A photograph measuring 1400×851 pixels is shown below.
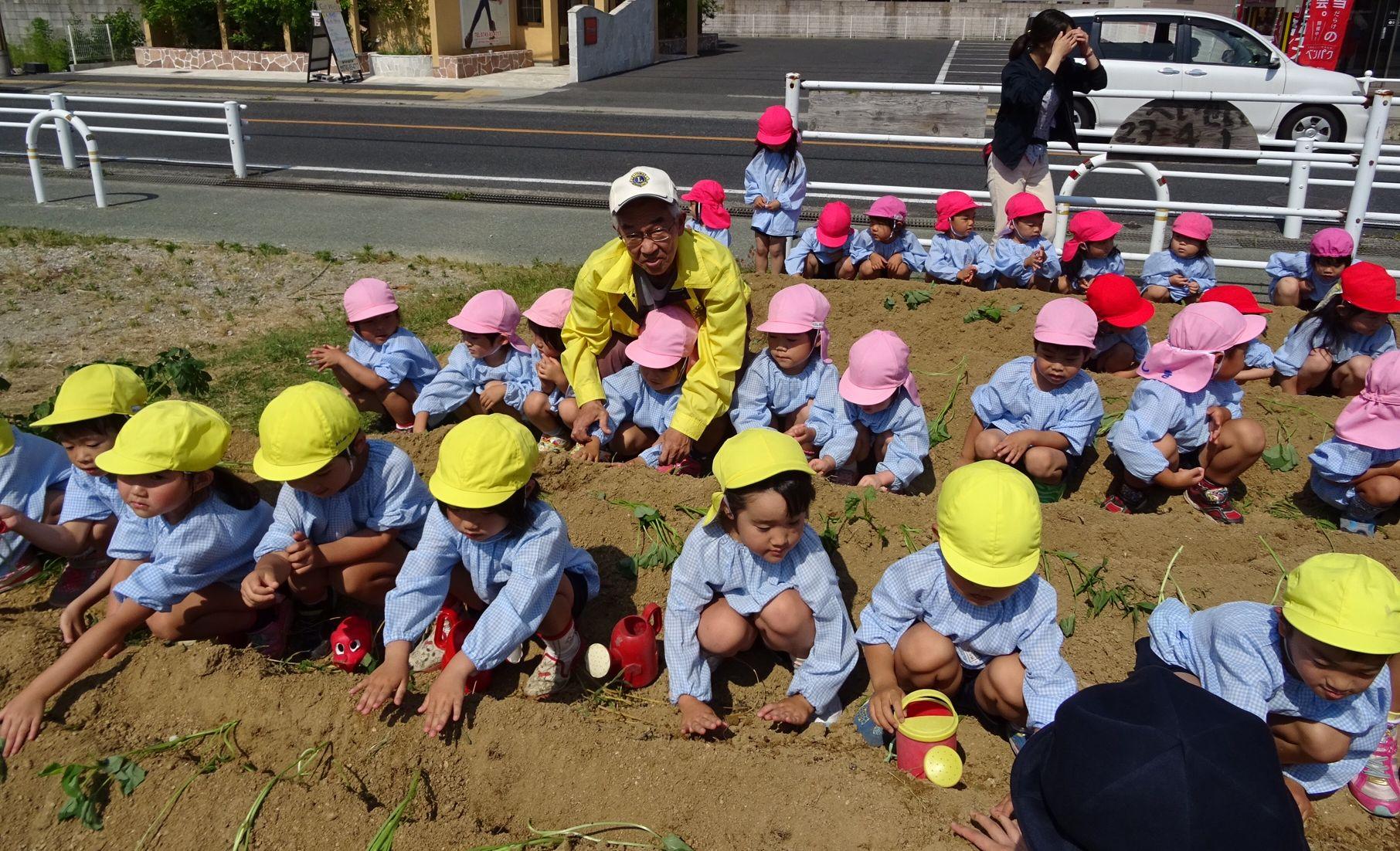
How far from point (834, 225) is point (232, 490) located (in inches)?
193

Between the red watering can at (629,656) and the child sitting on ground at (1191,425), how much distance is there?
8.25 ft

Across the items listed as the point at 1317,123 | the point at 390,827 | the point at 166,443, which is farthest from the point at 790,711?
the point at 1317,123

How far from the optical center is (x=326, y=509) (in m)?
3.40

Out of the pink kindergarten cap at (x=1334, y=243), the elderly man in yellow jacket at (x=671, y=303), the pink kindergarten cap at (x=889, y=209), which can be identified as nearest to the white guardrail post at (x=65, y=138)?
the pink kindergarten cap at (x=889, y=209)

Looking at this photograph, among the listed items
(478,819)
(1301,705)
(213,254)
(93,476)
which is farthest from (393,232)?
(1301,705)

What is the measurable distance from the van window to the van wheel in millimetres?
1700

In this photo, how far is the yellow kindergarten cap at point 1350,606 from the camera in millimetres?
2389

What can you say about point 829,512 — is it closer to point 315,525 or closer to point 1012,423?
point 1012,423

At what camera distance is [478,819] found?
2777mm

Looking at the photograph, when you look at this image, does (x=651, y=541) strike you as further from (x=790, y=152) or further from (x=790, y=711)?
(x=790, y=152)

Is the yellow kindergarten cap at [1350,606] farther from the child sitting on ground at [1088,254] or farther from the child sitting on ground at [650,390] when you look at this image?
the child sitting on ground at [1088,254]

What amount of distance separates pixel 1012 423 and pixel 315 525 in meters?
3.07

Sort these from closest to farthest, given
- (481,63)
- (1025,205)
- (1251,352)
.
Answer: (1251,352), (1025,205), (481,63)

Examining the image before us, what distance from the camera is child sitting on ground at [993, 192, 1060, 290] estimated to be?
6844 millimetres
